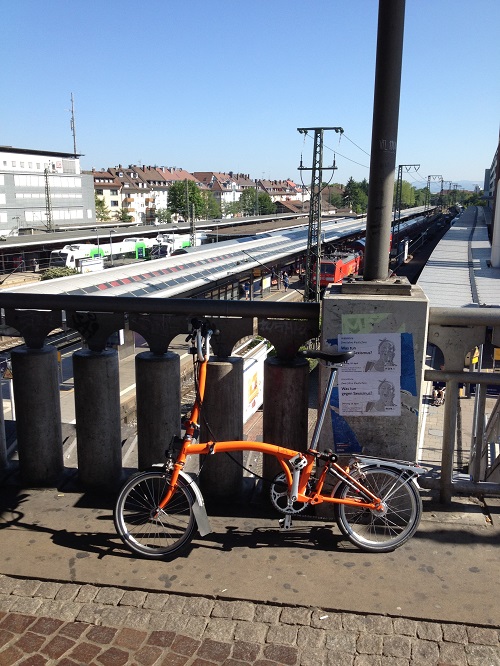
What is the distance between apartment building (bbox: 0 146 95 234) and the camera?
72062 mm

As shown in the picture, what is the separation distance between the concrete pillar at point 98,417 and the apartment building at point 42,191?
2658 inches

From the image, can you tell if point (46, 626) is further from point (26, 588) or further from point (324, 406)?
point (324, 406)

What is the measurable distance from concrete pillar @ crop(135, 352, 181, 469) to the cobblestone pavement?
96cm

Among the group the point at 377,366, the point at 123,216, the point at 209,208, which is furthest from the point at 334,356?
the point at 209,208

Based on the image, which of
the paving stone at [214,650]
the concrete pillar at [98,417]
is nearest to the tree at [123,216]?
the concrete pillar at [98,417]

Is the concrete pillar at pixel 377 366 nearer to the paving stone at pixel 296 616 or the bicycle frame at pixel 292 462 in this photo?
the bicycle frame at pixel 292 462

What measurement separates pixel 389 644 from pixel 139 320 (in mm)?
2115

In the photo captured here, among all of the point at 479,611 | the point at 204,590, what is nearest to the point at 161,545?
the point at 204,590

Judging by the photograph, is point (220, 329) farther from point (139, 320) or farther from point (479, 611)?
point (479, 611)

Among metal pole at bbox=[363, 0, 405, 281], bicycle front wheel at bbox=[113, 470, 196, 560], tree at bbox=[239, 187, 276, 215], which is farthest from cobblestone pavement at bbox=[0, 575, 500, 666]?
tree at bbox=[239, 187, 276, 215]

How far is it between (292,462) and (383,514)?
1.85 ft

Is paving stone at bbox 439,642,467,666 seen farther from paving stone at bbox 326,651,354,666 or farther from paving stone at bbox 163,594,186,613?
paving stone at bbox 163,594,186,613

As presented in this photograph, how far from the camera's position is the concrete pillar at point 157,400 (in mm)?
3629

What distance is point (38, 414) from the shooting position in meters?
3.81
